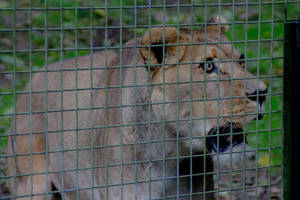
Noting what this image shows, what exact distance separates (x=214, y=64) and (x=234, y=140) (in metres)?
0.50

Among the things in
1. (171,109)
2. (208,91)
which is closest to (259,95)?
(208,91)

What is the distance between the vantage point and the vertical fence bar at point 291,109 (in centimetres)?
275

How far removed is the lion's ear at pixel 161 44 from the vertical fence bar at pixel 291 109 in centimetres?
64

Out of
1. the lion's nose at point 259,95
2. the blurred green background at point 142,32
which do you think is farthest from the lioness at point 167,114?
the blurred green background at point 142,32

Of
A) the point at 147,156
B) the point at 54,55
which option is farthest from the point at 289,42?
the point at 54,55

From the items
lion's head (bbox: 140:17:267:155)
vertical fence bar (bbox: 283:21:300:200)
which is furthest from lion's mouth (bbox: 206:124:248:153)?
vertical fence bar (bbox: 283:21:300:200)

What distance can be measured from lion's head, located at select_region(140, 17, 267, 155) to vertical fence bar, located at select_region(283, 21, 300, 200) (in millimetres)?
155

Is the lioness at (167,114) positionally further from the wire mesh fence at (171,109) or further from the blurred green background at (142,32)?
the blurred green background at (142,32)

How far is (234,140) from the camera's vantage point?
3.08 m

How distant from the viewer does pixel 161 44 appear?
283cm

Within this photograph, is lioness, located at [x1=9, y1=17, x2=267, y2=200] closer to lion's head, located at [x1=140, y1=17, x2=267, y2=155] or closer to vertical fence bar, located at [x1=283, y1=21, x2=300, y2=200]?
lion's head, located at [x1=140, y1=17, x2=267, y2=155]

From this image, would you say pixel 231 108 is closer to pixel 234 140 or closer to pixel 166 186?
pixel 234 140

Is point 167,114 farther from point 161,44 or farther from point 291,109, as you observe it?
point 291,109

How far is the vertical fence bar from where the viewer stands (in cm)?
275
